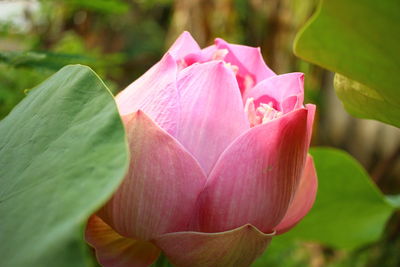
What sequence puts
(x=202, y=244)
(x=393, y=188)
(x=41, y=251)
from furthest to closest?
(x=393, y=188) < (x=202, y=244) < (x=41, y=251)

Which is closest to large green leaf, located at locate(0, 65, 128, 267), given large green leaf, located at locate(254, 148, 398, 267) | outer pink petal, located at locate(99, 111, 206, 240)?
outer pink petal, located at locate(99, 111, 206, 240)

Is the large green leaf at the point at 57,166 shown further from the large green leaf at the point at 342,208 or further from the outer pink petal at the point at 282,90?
the large green leaf at the point at 342,208

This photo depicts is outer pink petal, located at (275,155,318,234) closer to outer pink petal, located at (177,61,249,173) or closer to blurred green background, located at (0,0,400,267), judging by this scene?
outer pink petal, located at (177,61,249,173)

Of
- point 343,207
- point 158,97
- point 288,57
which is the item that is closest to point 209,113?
point 158,97

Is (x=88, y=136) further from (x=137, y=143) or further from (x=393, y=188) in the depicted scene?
(x=393, y=188)

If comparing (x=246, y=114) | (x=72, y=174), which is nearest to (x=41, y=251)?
(x=72, y=174)

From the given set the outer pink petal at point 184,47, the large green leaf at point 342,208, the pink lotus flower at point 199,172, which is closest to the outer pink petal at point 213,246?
the pink lotus flower at point 199,172

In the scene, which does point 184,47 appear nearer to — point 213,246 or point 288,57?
point 213,246
